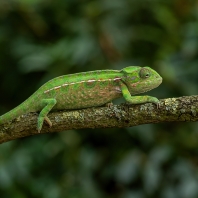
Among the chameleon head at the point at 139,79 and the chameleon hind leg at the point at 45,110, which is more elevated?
the chameleon hind leg at the point at 45,110

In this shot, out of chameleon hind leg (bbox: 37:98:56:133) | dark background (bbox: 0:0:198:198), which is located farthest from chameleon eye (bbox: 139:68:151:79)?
dark background (bbox: 0:0:198:198)

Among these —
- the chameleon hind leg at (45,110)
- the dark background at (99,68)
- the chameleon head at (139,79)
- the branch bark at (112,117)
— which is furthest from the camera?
the dark background at (99,68)

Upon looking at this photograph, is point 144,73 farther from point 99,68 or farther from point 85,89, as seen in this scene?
point 99,68

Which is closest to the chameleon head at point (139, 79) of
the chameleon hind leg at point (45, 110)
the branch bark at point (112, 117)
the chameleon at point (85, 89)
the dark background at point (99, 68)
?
the chameleon at point (85, 89)

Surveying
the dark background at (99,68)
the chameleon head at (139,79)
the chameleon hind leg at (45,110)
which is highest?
the chameleon hind leg at (45,110)

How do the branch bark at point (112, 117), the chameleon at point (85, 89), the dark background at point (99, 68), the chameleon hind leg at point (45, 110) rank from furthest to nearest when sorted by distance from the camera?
the dark background at point (99, 68) → the chameleon at point (85, 89) → the chameleon hind leg at point (45, 110) → the branch bark at point (112, 117)

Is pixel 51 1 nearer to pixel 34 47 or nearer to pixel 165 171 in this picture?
pixel 34 47

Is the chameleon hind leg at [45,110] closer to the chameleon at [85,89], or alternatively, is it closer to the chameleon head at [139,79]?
the chameleon at [85,89]
